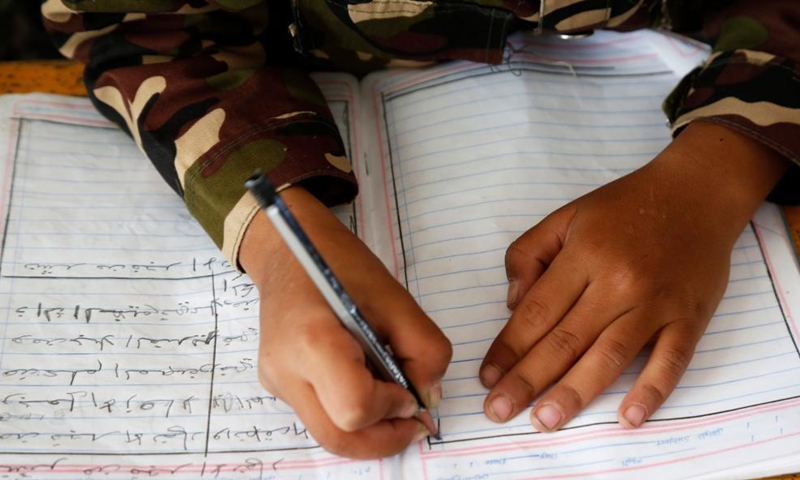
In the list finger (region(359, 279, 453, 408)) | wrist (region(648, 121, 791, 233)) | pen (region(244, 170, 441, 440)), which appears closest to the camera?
pen (region(244, 170, 441, 440))

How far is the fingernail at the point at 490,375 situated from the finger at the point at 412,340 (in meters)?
0.04

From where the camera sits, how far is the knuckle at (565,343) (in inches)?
18.3

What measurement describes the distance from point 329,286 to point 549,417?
0.17 metres

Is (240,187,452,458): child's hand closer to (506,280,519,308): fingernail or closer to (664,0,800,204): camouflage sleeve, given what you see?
(506,280,519,308): fingernail

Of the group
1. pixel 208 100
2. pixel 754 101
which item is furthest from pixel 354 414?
pixel 754 101

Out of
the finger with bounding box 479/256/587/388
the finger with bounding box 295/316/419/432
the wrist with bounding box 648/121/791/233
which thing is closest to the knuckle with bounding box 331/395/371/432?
the finger with bounding box 295/316/419/432

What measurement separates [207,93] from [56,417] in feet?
0.78

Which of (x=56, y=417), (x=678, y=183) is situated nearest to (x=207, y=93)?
(x=56, y=417)

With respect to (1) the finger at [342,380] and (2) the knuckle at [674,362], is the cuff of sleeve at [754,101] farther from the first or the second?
(1) the finger at [342,380]

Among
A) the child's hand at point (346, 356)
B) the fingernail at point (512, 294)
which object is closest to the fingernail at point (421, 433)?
the child's hand at point (346, 356)

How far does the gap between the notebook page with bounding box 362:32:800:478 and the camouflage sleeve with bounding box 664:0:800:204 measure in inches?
1.6

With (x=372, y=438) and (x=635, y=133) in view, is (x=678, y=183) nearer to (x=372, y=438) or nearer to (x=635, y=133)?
(x=635, y=133)

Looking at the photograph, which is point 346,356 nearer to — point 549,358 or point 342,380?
point 342,380

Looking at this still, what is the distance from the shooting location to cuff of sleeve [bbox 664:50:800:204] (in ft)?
1.76
